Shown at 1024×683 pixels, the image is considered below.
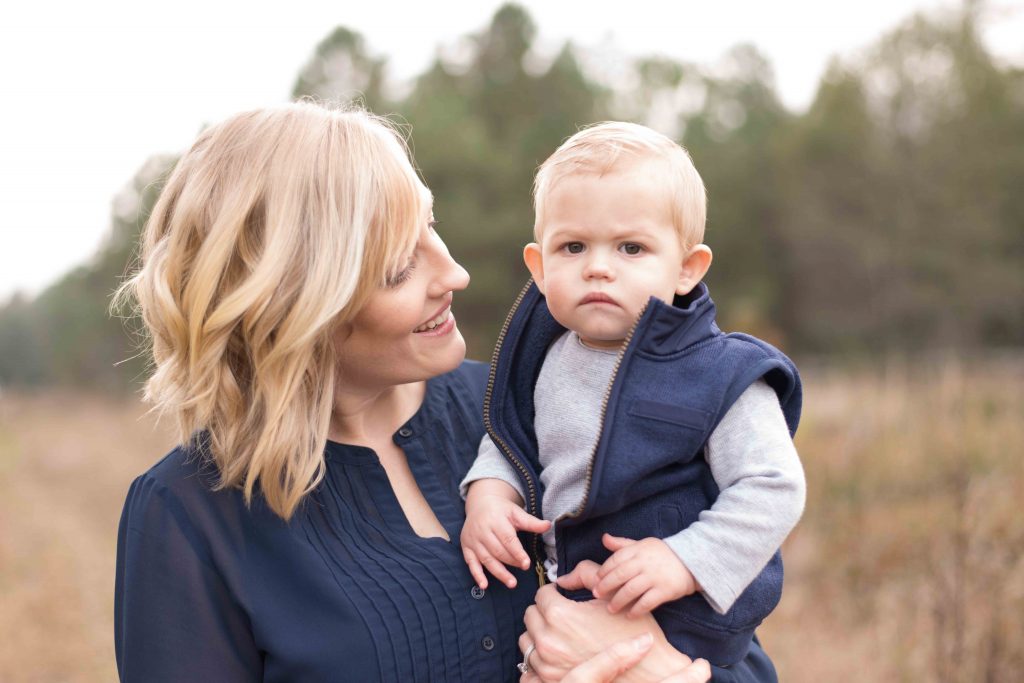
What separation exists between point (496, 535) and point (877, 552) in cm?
520

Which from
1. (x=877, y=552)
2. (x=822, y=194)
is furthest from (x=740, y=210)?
(x=877, y=552)

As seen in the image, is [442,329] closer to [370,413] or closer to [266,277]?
[370,413]

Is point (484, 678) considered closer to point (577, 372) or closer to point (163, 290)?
point (577, 372)

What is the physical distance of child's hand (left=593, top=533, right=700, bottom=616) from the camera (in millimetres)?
1849

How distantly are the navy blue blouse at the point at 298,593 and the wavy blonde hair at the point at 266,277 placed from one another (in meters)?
0.08

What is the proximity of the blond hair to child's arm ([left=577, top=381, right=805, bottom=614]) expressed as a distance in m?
0.47

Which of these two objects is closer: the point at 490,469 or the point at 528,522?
the point at 528,522

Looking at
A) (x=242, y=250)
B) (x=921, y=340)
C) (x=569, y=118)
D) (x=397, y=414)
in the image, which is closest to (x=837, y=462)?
(x=397, y=414)

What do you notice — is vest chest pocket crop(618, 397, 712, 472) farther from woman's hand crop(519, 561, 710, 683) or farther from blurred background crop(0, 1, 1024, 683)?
blurred background crop(0, 1, 1024, 683)

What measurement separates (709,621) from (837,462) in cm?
611

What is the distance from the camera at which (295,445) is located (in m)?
2.04

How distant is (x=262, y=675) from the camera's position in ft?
6.54

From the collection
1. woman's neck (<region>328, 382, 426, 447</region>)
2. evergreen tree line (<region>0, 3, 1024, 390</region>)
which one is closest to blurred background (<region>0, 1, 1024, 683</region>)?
evergreen tree line (<region>0, 3, 1024, 390</region>)

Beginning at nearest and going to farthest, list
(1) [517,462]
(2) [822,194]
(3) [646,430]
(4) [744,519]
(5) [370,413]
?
(4) [744,519] < (3) [646,430] < (1) [517,462] < (5) [370,413] < (2) [822,194]
